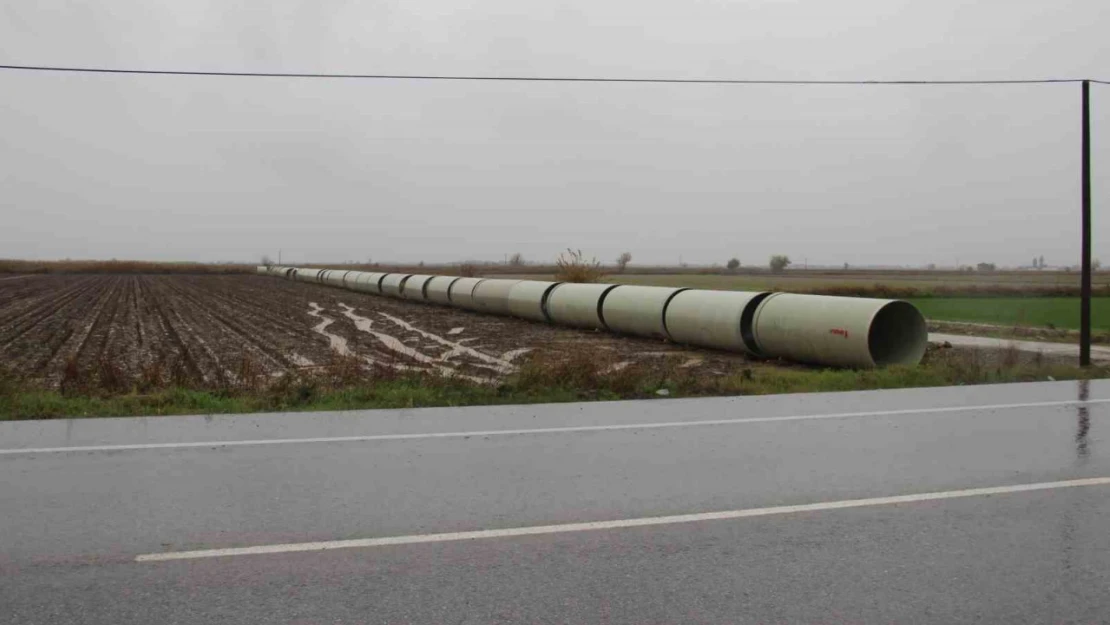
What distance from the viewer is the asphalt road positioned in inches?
162

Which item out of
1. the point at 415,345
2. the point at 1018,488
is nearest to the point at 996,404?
the point at 1018,488

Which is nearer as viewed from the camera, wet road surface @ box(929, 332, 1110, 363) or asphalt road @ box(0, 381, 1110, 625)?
asphalt road @ box(0, 381, 1110, 625)

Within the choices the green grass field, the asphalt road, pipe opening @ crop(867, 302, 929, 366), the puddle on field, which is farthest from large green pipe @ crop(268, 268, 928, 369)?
the green grass field

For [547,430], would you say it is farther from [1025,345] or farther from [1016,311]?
[1016,311]

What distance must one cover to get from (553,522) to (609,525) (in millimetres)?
342

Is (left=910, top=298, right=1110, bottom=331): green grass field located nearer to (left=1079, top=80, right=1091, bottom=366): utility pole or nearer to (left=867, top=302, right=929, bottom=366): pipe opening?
(left=1079, top=80, right=1091, bottom=366): utility pole

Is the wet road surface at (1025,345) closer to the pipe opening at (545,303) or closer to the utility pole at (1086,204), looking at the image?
the utility pole at (1086,204)

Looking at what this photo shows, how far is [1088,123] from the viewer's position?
50.9 feet

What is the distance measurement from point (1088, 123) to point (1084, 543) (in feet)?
43.0

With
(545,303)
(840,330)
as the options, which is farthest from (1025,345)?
(545,303)

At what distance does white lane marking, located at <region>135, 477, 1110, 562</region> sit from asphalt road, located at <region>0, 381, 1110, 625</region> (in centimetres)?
2

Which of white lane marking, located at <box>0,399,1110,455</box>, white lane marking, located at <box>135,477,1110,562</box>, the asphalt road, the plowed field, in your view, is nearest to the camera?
the asphalt road

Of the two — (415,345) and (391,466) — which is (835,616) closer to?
(391,466)

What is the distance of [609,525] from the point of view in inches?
210
